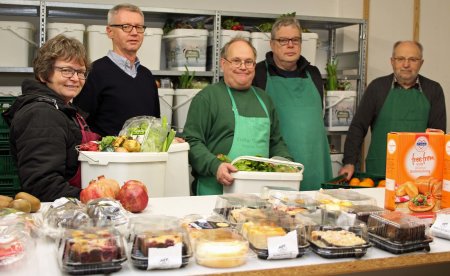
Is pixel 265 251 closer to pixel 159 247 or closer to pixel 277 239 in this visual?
pixel 277 239

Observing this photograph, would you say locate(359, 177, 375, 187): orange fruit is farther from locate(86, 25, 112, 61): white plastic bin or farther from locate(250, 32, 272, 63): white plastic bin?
locate(86, 25, 112, 61): white plastic bin

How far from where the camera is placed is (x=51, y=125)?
2162 millimetres

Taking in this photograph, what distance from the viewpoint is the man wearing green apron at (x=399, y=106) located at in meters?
4.12

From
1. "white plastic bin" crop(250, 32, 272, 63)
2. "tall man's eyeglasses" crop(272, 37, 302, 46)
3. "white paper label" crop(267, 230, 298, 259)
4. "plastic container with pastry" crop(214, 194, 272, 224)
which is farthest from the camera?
"white plastic bin" crop(250, 32, 272, 63)

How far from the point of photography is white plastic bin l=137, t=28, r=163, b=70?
13.5ft

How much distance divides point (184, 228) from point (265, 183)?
4.16 ft

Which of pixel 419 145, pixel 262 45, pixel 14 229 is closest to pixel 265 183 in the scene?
pixel 419 145

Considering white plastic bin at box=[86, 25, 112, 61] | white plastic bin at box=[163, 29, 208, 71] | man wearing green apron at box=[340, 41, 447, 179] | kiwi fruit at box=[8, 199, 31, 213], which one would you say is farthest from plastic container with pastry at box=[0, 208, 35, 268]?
man wearing green apron at box=[340, 41, 447, 179]

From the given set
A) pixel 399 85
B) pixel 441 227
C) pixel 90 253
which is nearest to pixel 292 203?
pixel 441 227

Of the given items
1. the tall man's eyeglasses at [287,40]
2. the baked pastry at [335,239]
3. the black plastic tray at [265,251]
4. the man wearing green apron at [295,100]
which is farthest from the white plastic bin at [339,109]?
the black plastic tray at [265,251]

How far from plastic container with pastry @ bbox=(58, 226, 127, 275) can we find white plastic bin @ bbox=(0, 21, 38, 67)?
2.89 metres

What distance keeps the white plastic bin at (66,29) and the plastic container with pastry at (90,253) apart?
2871mm

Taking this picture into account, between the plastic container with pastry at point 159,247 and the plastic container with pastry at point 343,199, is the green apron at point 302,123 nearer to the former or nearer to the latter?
the plastic container with pastry at point 343,199

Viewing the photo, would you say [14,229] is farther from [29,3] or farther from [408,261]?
[29,3]
